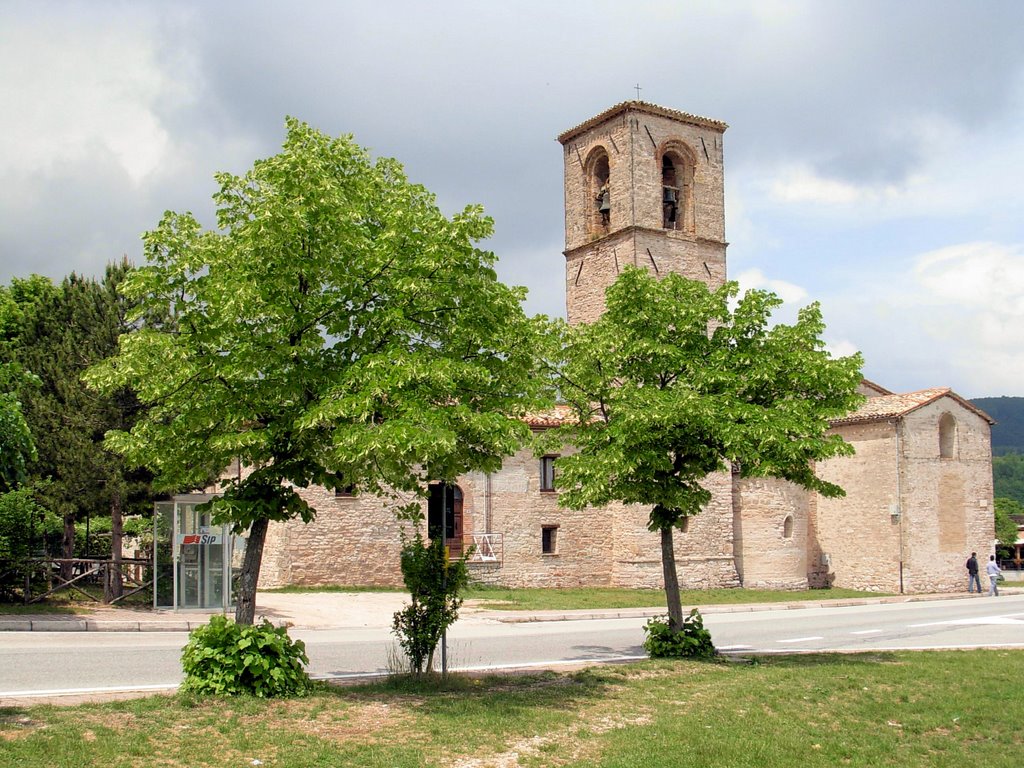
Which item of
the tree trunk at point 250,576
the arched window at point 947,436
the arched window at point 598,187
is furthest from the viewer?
the arched window at point 947,436

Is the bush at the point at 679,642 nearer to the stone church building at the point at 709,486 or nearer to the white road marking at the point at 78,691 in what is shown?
the white road marking at the point at 78,691

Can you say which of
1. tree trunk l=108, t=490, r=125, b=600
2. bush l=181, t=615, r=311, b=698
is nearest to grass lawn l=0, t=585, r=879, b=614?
tree trunk l=108, t=490, r=125, b=600

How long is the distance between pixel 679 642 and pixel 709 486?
2012 centimetres

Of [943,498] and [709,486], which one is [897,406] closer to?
[943,498]

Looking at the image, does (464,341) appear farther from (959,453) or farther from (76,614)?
(959,453)

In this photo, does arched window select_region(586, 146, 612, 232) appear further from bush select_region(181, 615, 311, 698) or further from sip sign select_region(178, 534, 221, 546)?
bush select_region(181, 615, 311, 698)

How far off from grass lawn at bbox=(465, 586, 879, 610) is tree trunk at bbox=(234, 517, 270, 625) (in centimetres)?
1442

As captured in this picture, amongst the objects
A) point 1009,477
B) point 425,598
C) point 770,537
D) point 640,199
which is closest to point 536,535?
point 770,537

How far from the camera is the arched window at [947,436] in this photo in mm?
36875

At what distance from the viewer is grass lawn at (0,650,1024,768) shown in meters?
7.98

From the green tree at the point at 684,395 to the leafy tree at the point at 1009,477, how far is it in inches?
5062

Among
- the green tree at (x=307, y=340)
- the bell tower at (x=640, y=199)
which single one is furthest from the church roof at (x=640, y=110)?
the green tree at (x=307, y=340)

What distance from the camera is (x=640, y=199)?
1359 inches

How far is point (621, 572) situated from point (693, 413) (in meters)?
20.3
